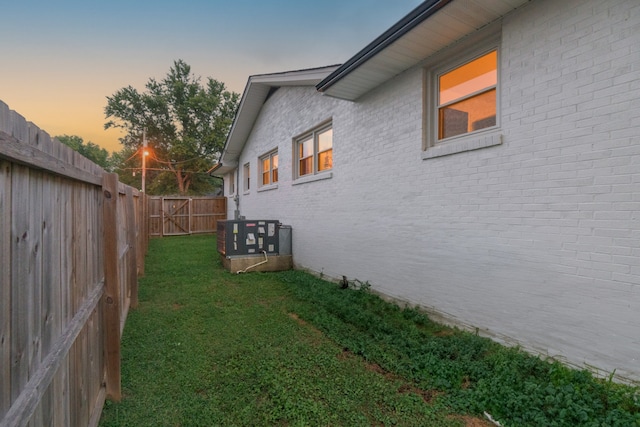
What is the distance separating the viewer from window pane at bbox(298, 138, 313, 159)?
26.7 ft

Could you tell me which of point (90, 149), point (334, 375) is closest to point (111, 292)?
point (334, 375)

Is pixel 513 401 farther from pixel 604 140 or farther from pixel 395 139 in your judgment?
pixel 395 139

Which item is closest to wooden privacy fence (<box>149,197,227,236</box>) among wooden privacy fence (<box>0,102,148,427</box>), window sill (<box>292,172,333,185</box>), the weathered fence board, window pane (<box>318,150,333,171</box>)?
window sill (<box>292,172,333,185</box>)

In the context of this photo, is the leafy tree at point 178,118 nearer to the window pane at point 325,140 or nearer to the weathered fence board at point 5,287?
the window pane at point 325,140

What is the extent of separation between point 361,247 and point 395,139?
2.06 m

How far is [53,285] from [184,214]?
17209 mm

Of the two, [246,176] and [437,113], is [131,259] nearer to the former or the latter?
[437,113]

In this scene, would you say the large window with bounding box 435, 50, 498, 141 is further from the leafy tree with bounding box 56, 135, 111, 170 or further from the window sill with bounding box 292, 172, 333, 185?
the leafy tree with bounding box 56, 135, 111, 170

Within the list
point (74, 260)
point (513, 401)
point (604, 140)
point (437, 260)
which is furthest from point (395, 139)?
point (74, 260)

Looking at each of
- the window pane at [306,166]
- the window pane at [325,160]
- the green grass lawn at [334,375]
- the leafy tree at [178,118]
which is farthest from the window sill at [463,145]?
the leafy tree at [178,118]

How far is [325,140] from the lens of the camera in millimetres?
7359

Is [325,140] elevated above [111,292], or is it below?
above

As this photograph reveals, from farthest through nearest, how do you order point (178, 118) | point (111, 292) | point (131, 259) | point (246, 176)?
point (178, 118) → point (246, 176) → point (131, 259) → point (111, 292)

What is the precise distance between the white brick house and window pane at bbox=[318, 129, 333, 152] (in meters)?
1.08
